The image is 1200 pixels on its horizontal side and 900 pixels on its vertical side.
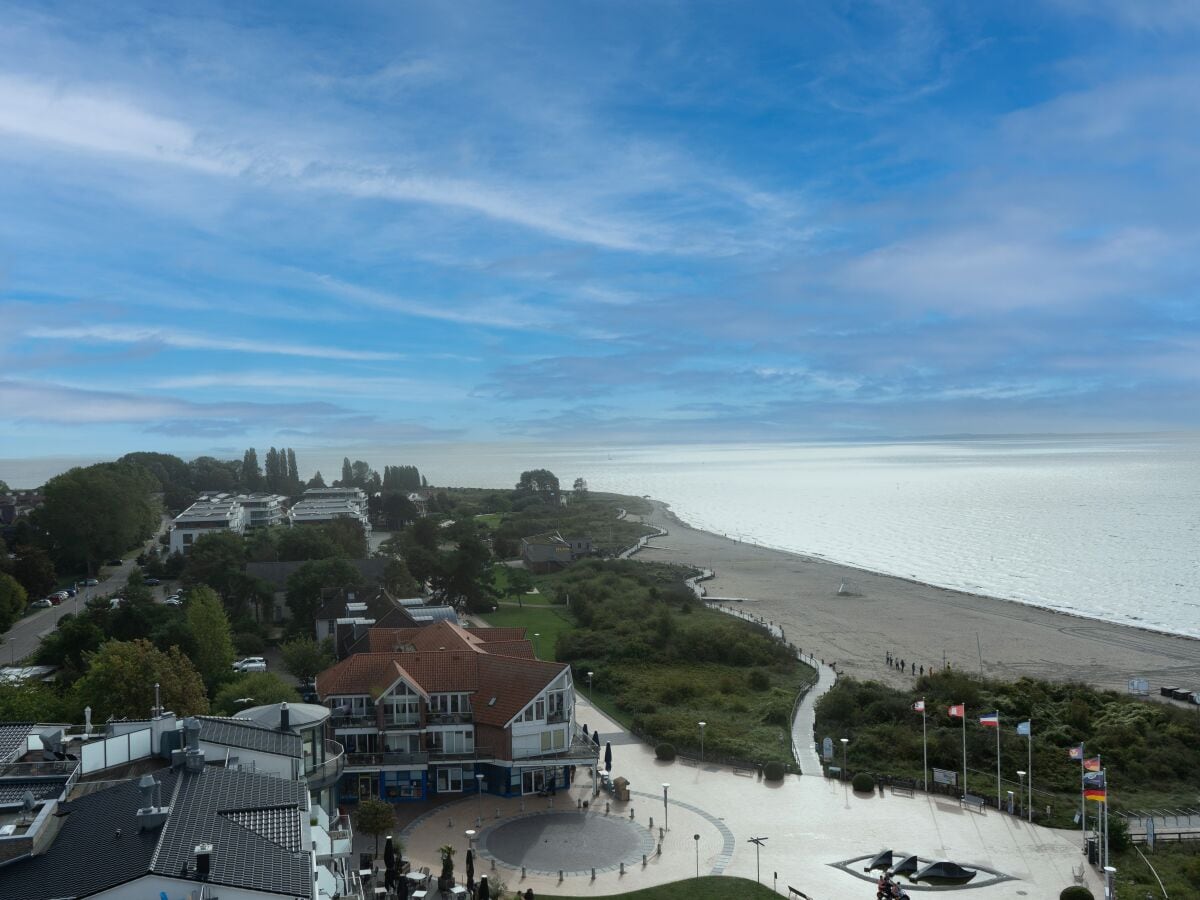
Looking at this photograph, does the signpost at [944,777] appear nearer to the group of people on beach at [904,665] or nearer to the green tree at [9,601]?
the group of people on beach at [904,665]

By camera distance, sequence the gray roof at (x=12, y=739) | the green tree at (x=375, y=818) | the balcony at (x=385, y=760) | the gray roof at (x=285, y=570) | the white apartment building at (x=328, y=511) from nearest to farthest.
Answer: the gray roof at (x=12, y=739), the green tree at (x=375, y=818), the balcony at (x=385, y=760), the gray roof at (x=285, y=570), the white apartment building at (x=328, y=511)

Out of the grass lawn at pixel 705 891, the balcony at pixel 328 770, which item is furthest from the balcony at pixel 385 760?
the grass lawn at pixel 705 891

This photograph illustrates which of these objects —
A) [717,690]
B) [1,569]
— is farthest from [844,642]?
[1,569]

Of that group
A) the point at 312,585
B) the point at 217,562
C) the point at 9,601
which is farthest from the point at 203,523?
the point at 312,585

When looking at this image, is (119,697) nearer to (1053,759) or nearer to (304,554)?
(1053,759)

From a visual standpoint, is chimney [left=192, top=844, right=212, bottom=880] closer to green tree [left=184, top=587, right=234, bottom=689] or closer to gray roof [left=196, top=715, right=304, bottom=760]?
gray roof [left=196, top=715, right=304, bottom=760]
